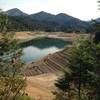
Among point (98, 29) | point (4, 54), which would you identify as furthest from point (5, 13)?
point (98, 29)

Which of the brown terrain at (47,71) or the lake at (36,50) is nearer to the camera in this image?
the brown terrain at (47,71)

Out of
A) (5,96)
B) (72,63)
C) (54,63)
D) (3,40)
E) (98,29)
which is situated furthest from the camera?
(54,63)

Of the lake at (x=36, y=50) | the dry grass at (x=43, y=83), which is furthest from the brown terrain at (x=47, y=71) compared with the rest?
the lake at (x=36, y=50)

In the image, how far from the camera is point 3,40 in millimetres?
21391

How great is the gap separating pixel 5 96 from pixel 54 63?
65.8 m

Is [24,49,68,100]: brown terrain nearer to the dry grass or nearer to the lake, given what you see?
the dry grass

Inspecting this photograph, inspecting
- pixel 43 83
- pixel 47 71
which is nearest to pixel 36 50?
pixel 47 71

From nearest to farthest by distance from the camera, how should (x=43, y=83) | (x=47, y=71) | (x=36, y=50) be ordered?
(x=43, y=83) < (x=47, y=71) < (x=36, y=50)

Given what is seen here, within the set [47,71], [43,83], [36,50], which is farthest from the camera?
[36,50]

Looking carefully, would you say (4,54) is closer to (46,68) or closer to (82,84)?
(82,84)

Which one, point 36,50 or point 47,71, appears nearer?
point 47,71

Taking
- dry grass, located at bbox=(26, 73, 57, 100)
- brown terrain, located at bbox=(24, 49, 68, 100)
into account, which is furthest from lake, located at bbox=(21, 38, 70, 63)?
dry grass, located at bbox=(26, 73, 57, 100)

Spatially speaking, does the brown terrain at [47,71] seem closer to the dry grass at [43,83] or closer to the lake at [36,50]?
the dry grass at [43,83]

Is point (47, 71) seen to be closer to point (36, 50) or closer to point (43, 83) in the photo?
point (43, 83)
